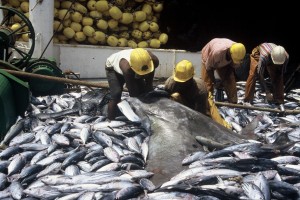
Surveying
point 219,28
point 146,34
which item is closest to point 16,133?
point 146,34

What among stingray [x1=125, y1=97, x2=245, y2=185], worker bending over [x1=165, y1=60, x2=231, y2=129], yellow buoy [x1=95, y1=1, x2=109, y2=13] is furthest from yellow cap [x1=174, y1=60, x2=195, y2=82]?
yellow buoy [x1=95, y1=1, x2=109, y2=13]

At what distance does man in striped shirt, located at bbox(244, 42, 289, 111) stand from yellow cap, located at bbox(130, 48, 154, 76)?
4013 mm

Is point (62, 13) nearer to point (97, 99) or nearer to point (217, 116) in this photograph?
point (97, 99)

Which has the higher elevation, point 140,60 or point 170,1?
point 170,1

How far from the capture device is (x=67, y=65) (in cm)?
1130

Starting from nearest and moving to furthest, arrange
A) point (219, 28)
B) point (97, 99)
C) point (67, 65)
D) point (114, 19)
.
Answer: point (97, 99) → point (67, 65) → point (114, 19) → point (219, 28)

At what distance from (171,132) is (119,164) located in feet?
3.10

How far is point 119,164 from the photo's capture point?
5.11 m

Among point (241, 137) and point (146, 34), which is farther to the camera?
point (146, 34)

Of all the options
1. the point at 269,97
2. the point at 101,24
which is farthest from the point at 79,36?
the point at 269,97

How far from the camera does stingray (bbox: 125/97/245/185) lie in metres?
5.17

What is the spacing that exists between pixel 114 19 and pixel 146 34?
1.09 m

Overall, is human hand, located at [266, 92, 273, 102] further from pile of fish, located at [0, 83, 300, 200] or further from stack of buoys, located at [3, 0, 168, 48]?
stack of buoys, located at [3, 0, 168, 48]

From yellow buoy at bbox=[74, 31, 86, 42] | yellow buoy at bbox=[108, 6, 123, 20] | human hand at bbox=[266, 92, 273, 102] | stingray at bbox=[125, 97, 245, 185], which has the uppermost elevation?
yellow buoy at bbox=[108, 6, 123, 20]
